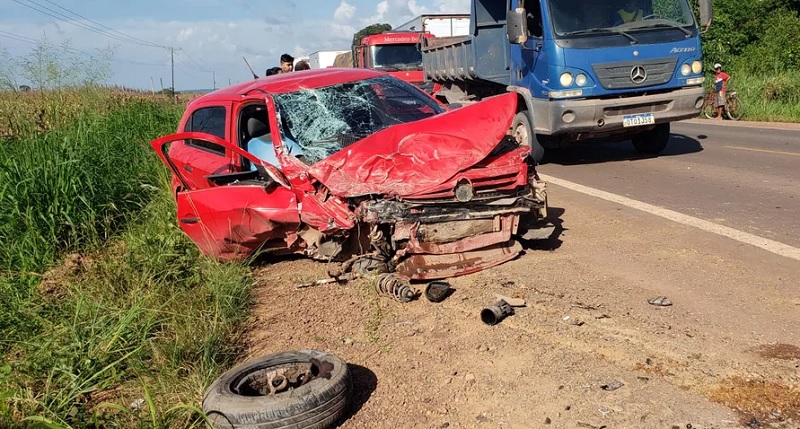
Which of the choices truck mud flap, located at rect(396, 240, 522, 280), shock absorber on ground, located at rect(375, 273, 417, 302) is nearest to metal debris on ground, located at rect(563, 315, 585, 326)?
truck mud flap, located at rect(396, 240, 522, 280)

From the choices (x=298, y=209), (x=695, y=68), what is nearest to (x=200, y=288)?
(x=298, y=209)

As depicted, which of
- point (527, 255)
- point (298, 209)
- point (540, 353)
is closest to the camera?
point (540, 353)

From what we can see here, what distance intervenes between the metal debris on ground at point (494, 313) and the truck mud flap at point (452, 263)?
2.41 feet

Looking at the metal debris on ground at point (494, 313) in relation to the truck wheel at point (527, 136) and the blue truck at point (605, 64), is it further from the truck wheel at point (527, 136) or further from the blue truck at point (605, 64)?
the truck wheel at point (527, 136)

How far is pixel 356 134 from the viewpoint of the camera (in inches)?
227

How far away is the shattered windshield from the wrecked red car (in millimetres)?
15

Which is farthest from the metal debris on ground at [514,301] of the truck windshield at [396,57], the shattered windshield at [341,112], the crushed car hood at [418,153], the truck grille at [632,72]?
the truck windshield at [396,57]

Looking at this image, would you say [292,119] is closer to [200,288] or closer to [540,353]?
[200,288]

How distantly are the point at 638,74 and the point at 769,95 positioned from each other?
1244 centimetres

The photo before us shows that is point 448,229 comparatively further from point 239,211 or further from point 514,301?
point 239,211

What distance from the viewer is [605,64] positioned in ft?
29.8

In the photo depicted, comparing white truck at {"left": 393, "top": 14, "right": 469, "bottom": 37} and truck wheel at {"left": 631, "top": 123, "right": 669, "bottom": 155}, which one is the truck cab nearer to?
A: white truck at {"left": 393, "top": 14, "right": 469, "bottom": 37}

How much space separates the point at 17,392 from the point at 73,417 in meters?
0.45

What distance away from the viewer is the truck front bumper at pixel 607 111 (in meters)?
9.09
